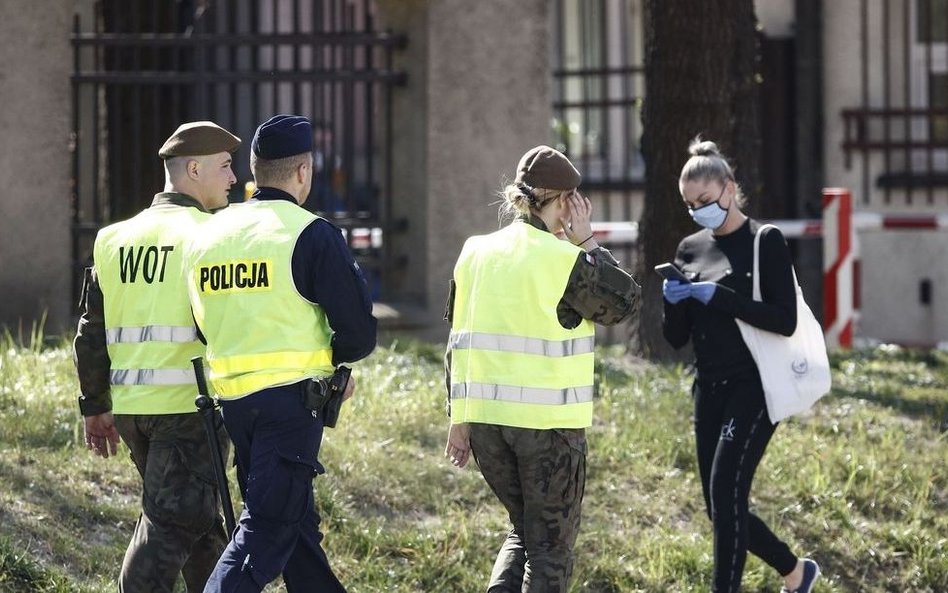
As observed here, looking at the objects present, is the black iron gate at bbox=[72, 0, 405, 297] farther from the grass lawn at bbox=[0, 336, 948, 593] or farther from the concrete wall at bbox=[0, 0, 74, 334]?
the grass lawn at bbox=[0, 336, 948, 593]

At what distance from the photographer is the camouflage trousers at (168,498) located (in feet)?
16.5

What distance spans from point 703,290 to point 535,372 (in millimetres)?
1167

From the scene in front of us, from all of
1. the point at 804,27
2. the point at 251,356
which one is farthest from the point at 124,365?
the point at 804,27

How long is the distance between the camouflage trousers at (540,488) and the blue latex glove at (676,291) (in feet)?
3.65

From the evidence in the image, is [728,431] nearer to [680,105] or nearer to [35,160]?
[680,105]

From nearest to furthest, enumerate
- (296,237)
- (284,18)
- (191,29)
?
(296,237), (191,29), (284,18)

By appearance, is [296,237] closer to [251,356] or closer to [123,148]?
[251,356]

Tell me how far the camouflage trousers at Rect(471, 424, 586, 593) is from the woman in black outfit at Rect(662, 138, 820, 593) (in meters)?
1.02

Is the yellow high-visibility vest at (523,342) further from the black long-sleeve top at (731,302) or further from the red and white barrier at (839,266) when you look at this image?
the red and white barrier at (839,266)

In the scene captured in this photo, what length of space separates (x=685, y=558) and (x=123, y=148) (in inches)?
239

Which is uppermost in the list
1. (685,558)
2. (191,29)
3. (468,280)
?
(191,29)

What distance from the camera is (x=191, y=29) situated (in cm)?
1098

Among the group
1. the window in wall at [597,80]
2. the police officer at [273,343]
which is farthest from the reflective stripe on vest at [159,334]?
the window in wall at [597,80]

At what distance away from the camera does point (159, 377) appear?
16.6ft
